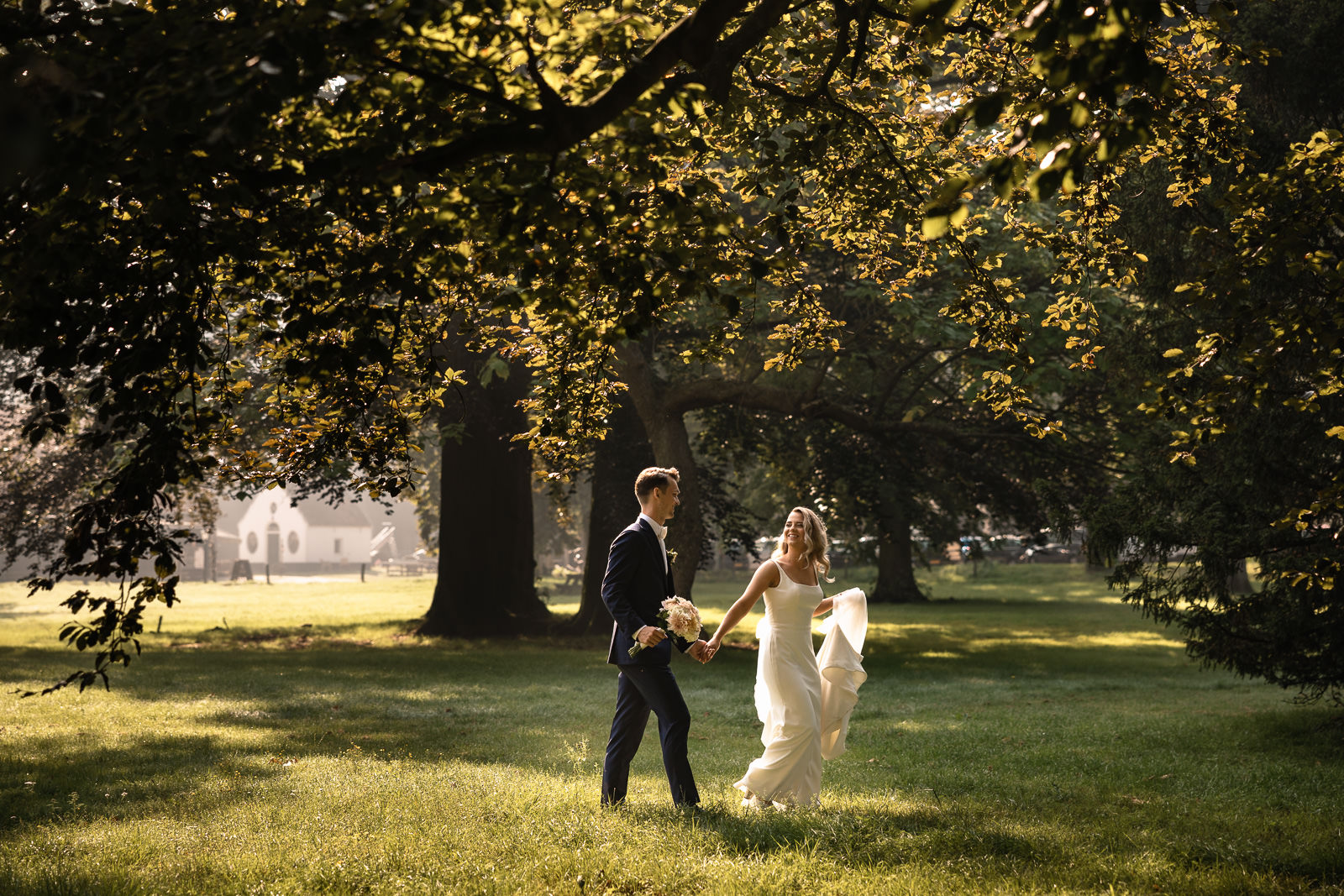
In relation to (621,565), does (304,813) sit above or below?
below

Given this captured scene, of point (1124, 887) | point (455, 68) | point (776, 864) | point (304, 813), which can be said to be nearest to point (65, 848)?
point (304, 813)

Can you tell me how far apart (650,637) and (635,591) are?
1.70 feet

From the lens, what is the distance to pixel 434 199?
5152mm

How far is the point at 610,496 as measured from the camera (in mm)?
22812

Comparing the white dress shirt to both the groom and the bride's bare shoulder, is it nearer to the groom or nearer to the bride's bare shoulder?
the groom

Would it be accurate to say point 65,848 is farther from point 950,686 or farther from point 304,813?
point 950,686

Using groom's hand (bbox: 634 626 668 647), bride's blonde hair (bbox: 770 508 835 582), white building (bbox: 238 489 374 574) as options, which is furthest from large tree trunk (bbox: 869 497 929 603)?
white building (bbox: 238 489 374 574)

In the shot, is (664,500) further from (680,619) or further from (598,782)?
(598,782)

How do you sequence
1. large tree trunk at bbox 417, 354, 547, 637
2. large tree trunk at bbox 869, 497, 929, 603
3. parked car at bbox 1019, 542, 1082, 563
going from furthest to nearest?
parked car at bbox 1019, 542, 1082, 563 < large tree trunk at bbox 869, 497, 929, 603 < large tree trunk at bbox 417, 354, 547, 637

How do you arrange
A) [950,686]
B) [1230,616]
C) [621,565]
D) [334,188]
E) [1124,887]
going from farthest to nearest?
[950,686]
[1230,616]
[621,565]
[1124,887]
[334,188]

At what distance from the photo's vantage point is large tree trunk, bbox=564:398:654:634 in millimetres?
22609

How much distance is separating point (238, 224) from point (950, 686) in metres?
14.0

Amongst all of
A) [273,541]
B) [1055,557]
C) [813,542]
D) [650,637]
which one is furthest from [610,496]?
[273,541]

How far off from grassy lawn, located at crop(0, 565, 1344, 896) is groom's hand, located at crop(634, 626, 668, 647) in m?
Answer: 1.10
